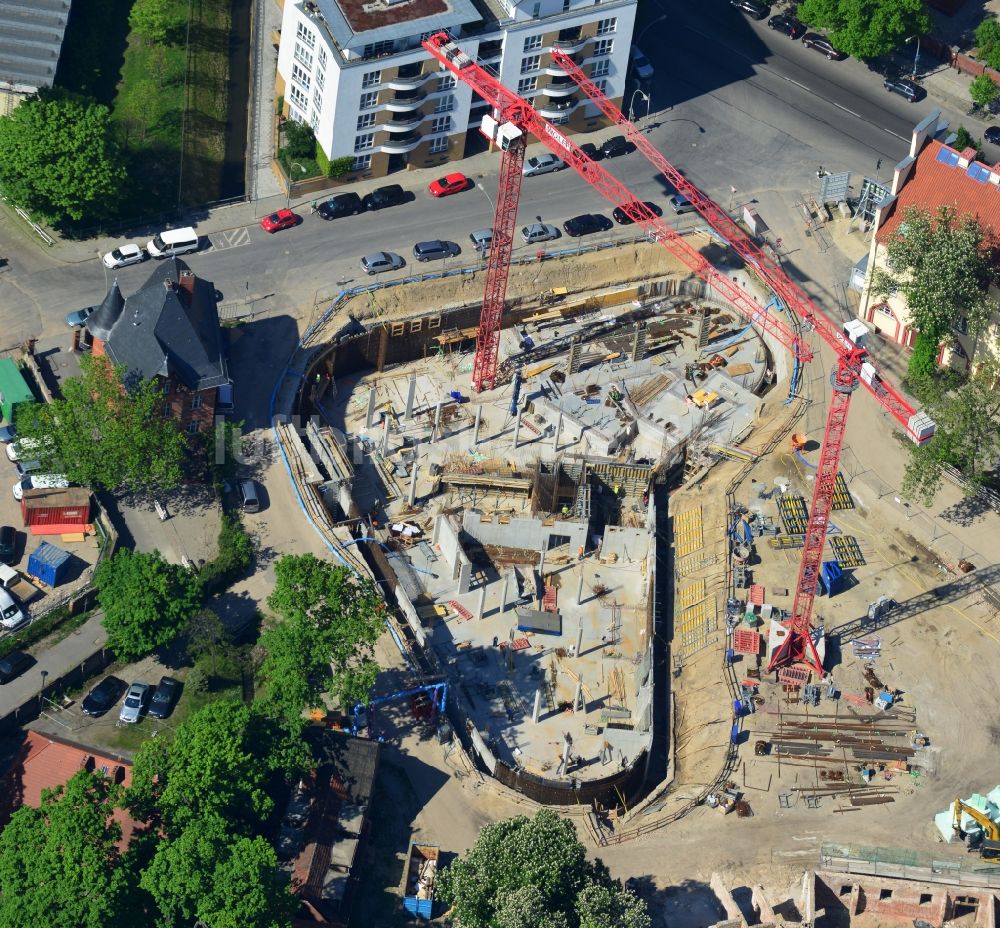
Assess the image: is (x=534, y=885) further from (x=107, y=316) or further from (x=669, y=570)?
(x=107, y=316)

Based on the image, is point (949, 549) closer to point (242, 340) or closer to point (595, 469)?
point (595, 469)

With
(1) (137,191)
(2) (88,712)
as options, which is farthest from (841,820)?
(1) (137,191)

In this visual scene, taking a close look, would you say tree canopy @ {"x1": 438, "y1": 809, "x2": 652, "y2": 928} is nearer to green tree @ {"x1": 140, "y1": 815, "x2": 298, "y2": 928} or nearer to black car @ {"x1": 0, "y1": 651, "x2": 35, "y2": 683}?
green tree @ {"x1": 140, "y1": 815, "x2": 298, "y2": 928}

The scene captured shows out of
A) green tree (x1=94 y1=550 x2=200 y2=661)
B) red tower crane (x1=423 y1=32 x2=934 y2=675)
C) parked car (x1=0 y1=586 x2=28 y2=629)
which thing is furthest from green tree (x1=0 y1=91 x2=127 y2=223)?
green tree (x1=94 y1=550 x2=200 y2=661)

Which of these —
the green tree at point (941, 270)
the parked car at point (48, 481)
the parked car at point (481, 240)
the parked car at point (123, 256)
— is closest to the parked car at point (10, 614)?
the parked car at point (48, 481)

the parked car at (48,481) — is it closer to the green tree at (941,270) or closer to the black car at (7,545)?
the black car at (7,545)

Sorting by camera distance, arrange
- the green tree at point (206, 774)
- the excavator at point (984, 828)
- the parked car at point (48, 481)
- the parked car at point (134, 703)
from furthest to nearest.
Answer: the parked car at point (48, 481) < the parked car at point (134, 703) < the excavator at point (984, 828) < the green tree at point (206, 774)
